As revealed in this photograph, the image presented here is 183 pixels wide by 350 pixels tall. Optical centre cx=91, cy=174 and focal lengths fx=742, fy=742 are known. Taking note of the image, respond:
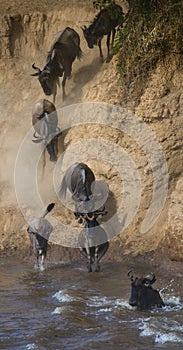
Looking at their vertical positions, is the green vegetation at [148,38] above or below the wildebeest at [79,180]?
above

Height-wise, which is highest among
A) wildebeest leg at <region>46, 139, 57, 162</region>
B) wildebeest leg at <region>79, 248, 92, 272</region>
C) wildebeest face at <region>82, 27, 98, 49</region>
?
wildebeest face at <region>82, 27, 98, 49</region>

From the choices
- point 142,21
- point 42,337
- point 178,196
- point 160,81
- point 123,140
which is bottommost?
point 42,337

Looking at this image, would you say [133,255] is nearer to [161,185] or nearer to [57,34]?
[161,185]

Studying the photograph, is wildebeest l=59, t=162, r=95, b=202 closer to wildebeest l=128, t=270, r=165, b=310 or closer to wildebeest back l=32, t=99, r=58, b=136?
wildebeest back l=32, t=99, r=58, b=136

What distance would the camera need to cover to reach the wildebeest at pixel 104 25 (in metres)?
15.5

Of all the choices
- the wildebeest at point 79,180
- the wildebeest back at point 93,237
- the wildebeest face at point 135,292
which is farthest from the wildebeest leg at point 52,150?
the wildebeest face at point 135,292

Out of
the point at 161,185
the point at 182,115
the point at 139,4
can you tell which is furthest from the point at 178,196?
the point at 139,4

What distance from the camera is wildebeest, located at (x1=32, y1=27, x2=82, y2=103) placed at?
16.3 m

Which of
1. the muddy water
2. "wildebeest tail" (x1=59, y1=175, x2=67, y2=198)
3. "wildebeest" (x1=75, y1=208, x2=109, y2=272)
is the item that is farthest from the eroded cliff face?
the muddy water

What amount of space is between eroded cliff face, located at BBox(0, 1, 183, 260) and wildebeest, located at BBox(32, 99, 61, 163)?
0.19m

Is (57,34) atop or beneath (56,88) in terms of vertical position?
atop

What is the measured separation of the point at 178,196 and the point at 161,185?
0.68 meters

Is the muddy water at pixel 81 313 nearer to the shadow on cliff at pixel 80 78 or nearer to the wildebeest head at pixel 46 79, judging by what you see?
the shadow on cliff at pixel 80 78

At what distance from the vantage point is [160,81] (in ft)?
43.7
